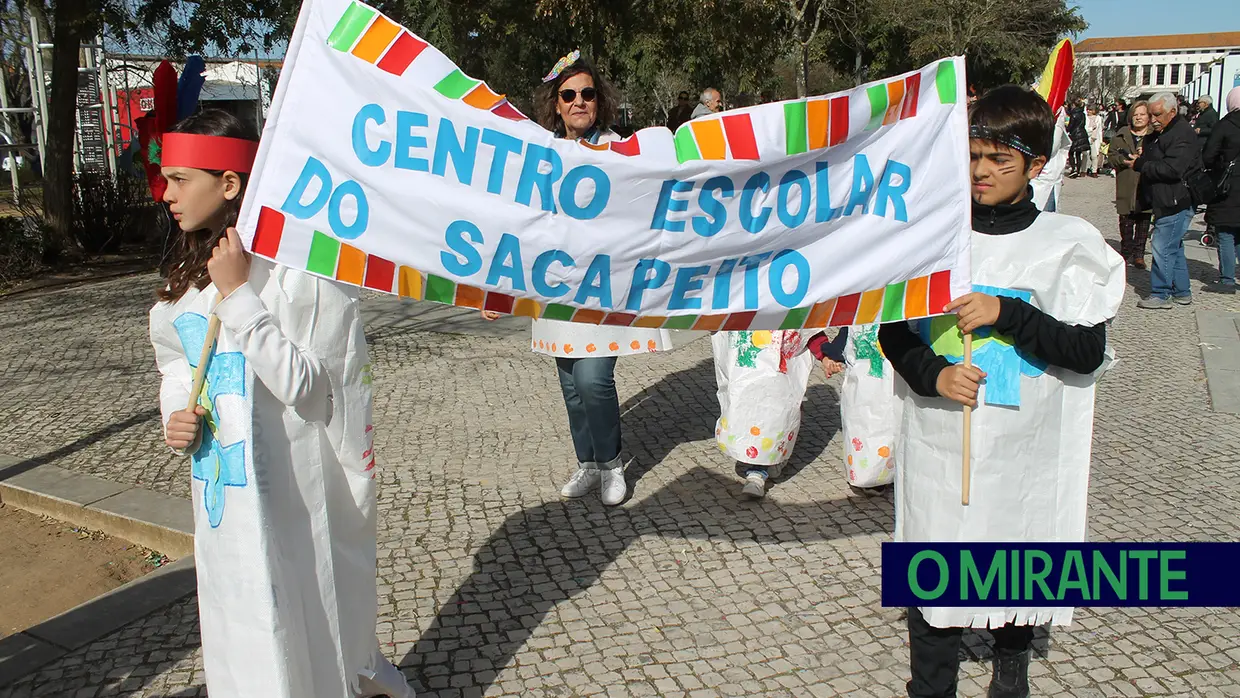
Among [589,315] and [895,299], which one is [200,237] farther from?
[895,299]

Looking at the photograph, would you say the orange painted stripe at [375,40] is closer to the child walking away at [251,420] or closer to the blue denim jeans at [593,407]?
the child walking away at [251,420]

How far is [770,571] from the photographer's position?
4.00 metres

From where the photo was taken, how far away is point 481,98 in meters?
2.54

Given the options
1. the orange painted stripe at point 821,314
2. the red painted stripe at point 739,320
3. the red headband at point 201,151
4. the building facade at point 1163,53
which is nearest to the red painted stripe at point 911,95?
the orange painted stripe at point 821,314

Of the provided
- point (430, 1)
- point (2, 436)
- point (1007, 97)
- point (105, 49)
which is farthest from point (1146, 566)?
point (105, 49)

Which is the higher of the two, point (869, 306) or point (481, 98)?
point (481, 98)

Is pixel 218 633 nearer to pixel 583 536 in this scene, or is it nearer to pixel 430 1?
pixel 583 536

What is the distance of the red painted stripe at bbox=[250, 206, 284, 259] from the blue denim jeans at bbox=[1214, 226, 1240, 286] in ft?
30.8

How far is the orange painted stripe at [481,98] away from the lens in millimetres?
2518

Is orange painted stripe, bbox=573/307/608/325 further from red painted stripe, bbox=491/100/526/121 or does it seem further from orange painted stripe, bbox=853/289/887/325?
orange painted stripe, bbox=853/289/887/325

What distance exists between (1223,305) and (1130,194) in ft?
6.98

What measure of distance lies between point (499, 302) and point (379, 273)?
299 millimetres

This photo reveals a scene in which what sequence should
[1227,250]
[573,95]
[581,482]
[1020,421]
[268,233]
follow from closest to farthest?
[268,233]
[1020,421]
[573,95]
[581,482]
[1227,250]

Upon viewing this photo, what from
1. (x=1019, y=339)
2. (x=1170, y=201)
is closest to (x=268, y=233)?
(x=1019, y=339)
